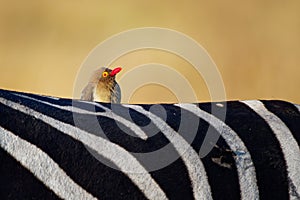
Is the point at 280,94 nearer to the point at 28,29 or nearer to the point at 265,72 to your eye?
the point at 265,72

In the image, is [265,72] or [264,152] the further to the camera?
[265,72]

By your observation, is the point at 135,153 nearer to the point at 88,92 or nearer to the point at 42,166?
the point at 42,166

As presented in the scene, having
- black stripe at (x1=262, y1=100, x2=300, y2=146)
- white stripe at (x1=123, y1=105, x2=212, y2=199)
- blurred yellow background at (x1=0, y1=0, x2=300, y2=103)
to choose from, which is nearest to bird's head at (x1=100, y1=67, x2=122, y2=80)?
blurred yellow background at (x1=0, y1=0, x2=300, y2=103)

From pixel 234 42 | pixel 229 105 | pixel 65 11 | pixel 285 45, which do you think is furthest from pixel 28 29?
pixel 229 105

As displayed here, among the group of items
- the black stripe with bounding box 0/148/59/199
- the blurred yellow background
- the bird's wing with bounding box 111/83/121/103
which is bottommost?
the black stripe with bounding box 0/148/59/199

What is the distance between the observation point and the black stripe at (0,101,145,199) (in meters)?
0.67

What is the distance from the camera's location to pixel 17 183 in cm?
64

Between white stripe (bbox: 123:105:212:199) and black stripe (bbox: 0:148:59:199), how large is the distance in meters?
0.15

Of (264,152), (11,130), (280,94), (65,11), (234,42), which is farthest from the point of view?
(65,11)

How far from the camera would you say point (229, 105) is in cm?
84

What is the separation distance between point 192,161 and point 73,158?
0.43ft

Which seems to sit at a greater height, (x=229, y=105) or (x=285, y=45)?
(x=285, y=45)

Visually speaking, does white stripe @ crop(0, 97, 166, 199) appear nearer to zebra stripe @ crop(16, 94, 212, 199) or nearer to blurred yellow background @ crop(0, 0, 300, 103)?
zebra stripe @ crop(16, 94, 212, 199)

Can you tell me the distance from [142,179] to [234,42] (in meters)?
2.90
